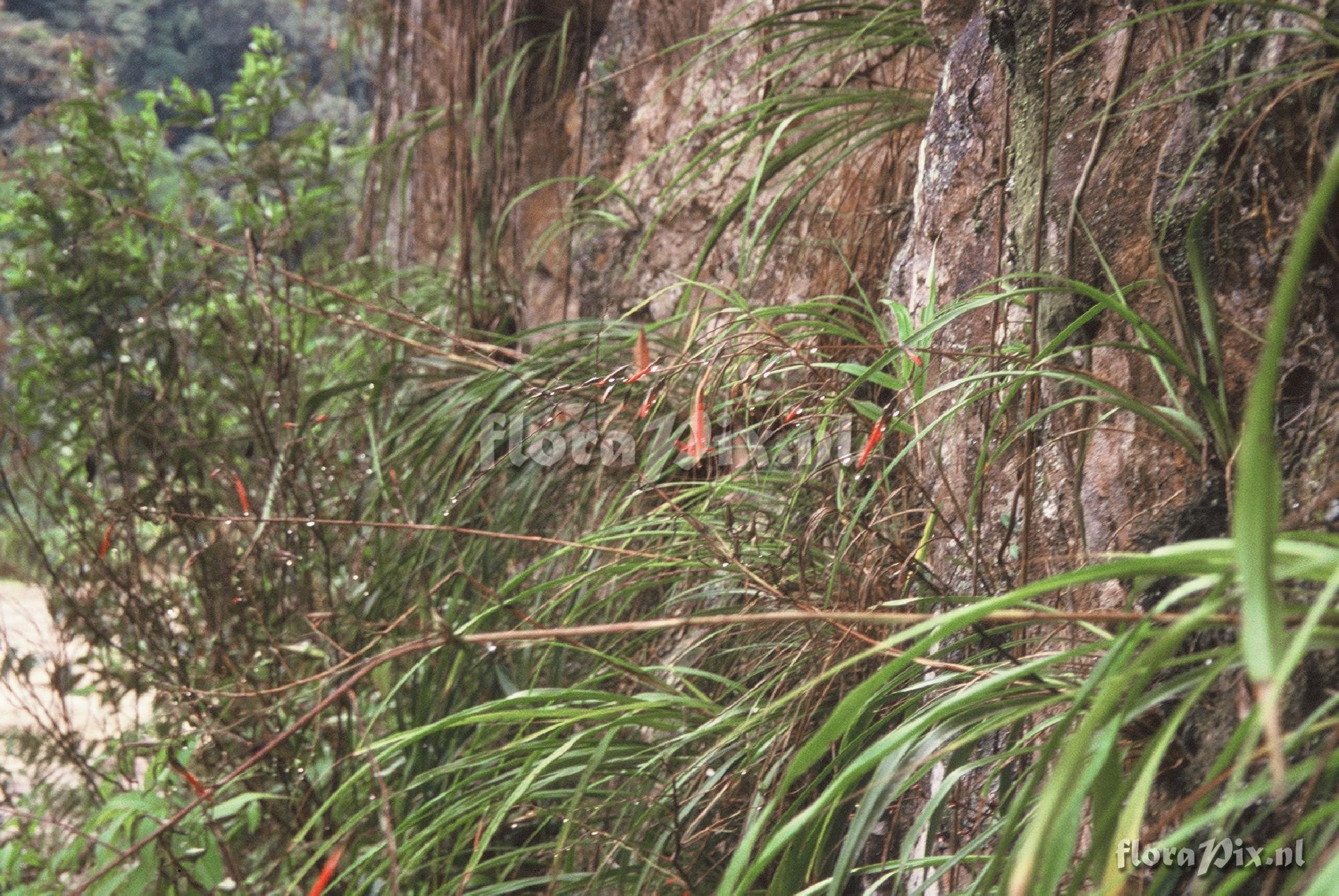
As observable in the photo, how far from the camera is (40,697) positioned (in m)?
2.46

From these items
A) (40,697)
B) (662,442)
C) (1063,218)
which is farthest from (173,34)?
(1063,218)

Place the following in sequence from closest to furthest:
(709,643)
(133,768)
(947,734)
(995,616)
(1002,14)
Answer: (995,616)
(947,734)
(1002,14)
(709,643)
(133,768)

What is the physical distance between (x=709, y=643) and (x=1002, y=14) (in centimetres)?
62

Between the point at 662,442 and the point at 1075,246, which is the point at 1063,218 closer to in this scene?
the point at 1075,246

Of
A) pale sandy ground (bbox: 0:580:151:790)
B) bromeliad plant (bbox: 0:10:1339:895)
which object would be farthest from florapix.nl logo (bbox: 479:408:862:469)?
pale sandy ground (bbox: 0:580:151:790)

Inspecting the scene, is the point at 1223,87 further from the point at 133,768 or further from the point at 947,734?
the point at 133,768

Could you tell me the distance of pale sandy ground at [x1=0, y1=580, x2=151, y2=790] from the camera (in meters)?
1.84

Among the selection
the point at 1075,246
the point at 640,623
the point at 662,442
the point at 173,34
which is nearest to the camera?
the point at 640,623

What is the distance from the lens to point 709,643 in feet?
3.38

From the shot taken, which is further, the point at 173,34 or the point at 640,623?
the point at 173,34

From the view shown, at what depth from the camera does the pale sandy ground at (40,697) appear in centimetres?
184

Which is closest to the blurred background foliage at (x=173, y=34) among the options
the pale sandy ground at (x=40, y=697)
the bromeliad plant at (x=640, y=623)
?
the pale sandy ground at (x=40, y=697)

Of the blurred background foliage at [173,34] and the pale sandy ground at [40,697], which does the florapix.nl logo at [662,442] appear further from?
the blurred background foliage at [173,34]

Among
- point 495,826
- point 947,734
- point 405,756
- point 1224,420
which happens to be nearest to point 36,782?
point 405,756
